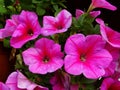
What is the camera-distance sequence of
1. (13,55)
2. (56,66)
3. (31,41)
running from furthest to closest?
(13,55), (31,41), (56,66)

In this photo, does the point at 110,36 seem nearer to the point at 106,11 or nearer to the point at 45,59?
the point at 45,59

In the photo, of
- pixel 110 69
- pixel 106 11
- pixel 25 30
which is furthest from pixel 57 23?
pixel 106 11

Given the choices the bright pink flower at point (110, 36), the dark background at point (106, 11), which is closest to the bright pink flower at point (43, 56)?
the bright pink flower at point (110, 36)

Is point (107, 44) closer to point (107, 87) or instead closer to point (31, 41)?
point (107, 87)

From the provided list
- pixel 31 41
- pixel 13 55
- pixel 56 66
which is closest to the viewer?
pixel 56 66

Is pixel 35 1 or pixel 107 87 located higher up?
pixel 35 1

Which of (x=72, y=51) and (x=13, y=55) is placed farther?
(x=13, y=55)

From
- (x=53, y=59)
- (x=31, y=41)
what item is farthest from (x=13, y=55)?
(x=53, y=59)

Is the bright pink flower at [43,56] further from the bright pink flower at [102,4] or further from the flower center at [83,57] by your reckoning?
the bright pink flower at [102,4]
